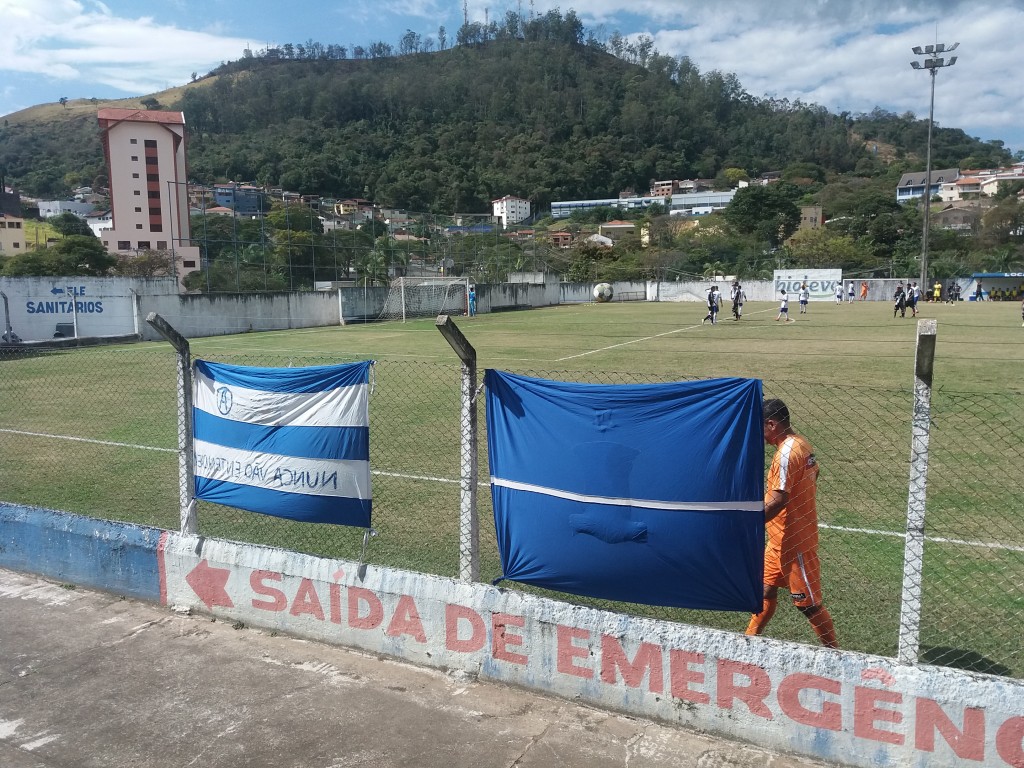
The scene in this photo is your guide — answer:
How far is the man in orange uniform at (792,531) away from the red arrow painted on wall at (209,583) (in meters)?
3.57

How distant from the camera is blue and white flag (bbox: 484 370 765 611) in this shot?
436cm

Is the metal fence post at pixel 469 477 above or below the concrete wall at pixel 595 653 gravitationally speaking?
above

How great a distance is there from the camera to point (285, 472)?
5.66 m

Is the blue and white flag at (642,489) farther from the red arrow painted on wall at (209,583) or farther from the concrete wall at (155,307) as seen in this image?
the concrete wall at (155,307)

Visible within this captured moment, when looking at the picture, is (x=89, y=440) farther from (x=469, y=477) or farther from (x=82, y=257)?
(x=82, y=257)

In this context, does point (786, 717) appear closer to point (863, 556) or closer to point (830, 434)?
point (863, 556)

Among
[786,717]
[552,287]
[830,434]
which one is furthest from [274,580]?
[552,287]

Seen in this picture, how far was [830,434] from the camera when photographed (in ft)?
37.0

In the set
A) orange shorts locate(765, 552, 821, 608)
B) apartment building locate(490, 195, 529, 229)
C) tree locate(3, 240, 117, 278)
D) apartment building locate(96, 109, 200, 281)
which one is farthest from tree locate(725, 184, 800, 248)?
orange shorts locate(765, 552, 821, 608)

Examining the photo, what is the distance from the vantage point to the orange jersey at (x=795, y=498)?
15.5 feet

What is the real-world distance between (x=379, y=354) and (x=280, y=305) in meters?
16.4

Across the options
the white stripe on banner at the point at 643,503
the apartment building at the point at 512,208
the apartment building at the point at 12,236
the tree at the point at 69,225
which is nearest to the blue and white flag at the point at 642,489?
the white stripe on banner at the point at 643,503

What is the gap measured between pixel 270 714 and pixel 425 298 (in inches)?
1719

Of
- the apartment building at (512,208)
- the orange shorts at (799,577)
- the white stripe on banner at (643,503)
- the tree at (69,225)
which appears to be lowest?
the orange shorts at (799,577)
